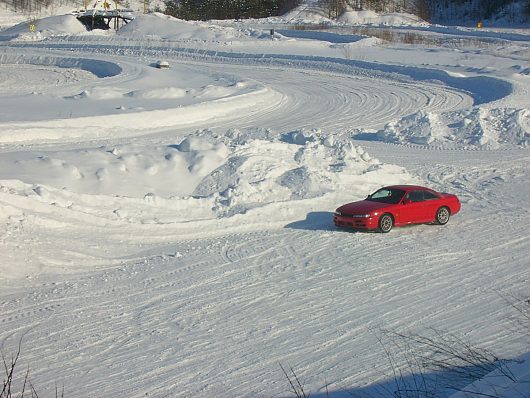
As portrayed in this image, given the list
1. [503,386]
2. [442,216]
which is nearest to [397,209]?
[442,216]

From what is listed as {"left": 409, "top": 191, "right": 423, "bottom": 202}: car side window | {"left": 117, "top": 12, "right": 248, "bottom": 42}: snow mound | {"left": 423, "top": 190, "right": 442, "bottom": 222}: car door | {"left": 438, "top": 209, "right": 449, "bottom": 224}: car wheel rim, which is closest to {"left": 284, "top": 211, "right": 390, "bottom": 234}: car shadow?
{"left": 409, "top": 191, "right": 423, "bottom": 202}: car side window

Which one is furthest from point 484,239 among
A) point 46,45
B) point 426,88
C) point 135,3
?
point 135,3

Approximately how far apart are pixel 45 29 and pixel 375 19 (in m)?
36.3

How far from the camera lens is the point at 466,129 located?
2766 centimetres

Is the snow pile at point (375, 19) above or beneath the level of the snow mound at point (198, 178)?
above

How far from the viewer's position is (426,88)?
39.5 m

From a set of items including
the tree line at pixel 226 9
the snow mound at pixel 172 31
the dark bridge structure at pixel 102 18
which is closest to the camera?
the snow mound at pixel 172 31

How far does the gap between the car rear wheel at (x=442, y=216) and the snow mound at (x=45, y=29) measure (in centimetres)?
6064

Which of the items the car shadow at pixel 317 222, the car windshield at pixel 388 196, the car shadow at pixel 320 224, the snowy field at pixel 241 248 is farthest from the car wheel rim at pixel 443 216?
the car shadow at pixel 317 222

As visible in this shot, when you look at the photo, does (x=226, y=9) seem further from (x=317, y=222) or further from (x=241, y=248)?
(x=241, y=248)

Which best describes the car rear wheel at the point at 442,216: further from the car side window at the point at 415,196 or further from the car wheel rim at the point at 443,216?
the car side window at the point at 415,196

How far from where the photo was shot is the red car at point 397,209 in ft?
55.2

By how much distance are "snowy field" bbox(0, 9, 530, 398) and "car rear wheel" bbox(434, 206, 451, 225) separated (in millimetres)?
331

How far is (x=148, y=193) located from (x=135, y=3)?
103 meters
